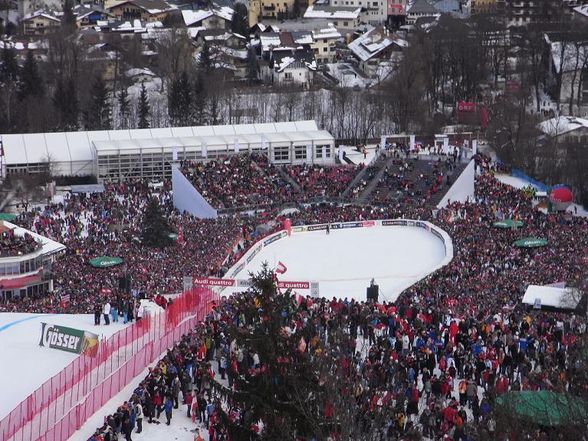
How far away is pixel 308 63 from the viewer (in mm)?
85812

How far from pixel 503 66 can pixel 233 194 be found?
37.6 metres

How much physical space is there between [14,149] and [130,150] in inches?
201

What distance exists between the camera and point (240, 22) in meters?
98.0

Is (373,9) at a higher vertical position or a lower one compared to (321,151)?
higher

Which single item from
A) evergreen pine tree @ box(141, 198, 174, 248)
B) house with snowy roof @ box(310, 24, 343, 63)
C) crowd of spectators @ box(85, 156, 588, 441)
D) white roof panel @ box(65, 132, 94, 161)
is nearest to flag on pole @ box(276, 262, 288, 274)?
evergreen pine tree @ box(141, 198, 174, 248)

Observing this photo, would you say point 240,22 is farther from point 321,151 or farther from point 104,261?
point 104,261

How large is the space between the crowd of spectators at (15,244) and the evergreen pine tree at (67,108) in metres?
26.1

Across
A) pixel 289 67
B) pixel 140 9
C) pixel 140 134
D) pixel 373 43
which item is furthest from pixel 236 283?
pixel 140 9

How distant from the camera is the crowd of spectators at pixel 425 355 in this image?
70.8 ft

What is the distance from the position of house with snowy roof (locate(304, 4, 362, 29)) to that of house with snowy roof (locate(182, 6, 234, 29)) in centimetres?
677

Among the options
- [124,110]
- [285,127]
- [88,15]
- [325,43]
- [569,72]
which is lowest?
[124,110]

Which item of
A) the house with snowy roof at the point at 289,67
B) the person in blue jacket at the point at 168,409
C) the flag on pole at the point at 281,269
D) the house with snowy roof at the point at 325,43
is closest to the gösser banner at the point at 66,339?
the person in blue jacket at the point at 168,409

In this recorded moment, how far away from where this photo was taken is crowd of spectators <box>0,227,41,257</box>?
37.5 meters

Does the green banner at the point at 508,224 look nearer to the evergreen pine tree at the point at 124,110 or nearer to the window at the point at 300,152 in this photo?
the window at the point at 300,152
